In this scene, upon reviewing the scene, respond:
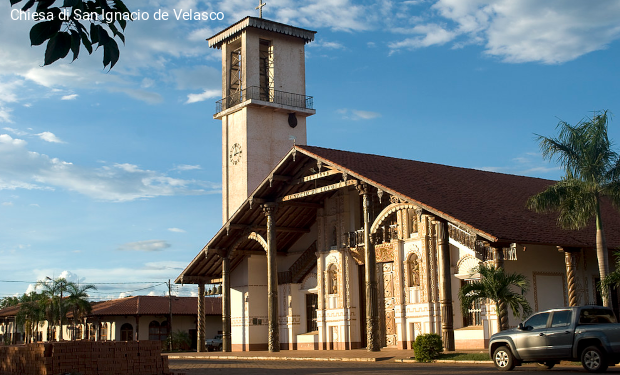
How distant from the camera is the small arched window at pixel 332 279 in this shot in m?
31.5

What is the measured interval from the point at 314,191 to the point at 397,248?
155 inches

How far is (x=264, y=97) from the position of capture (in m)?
43.6

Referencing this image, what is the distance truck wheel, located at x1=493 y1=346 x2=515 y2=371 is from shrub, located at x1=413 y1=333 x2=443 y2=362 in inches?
177

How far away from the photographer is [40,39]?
4922mm

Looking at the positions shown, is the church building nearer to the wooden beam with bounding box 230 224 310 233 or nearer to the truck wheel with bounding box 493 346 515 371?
the wooden beam with bounding box 230 224 310 233

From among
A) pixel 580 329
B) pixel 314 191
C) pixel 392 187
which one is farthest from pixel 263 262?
pixel 580 329

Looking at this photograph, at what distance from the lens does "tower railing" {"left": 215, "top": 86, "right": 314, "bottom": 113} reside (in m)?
42.7

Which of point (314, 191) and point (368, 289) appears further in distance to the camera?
point (314, 191)

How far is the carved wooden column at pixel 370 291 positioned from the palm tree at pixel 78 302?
102 feet

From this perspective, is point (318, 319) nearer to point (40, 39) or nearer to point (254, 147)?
point (254, 147)

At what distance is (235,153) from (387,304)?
1712 centimetres


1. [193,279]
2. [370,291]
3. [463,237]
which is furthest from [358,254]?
[193,279]

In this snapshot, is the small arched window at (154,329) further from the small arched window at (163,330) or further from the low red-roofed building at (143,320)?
the small arched window at (163,330)

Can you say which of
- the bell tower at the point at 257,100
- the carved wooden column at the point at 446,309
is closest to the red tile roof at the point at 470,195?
the carved wooden column at the point at 446,309
